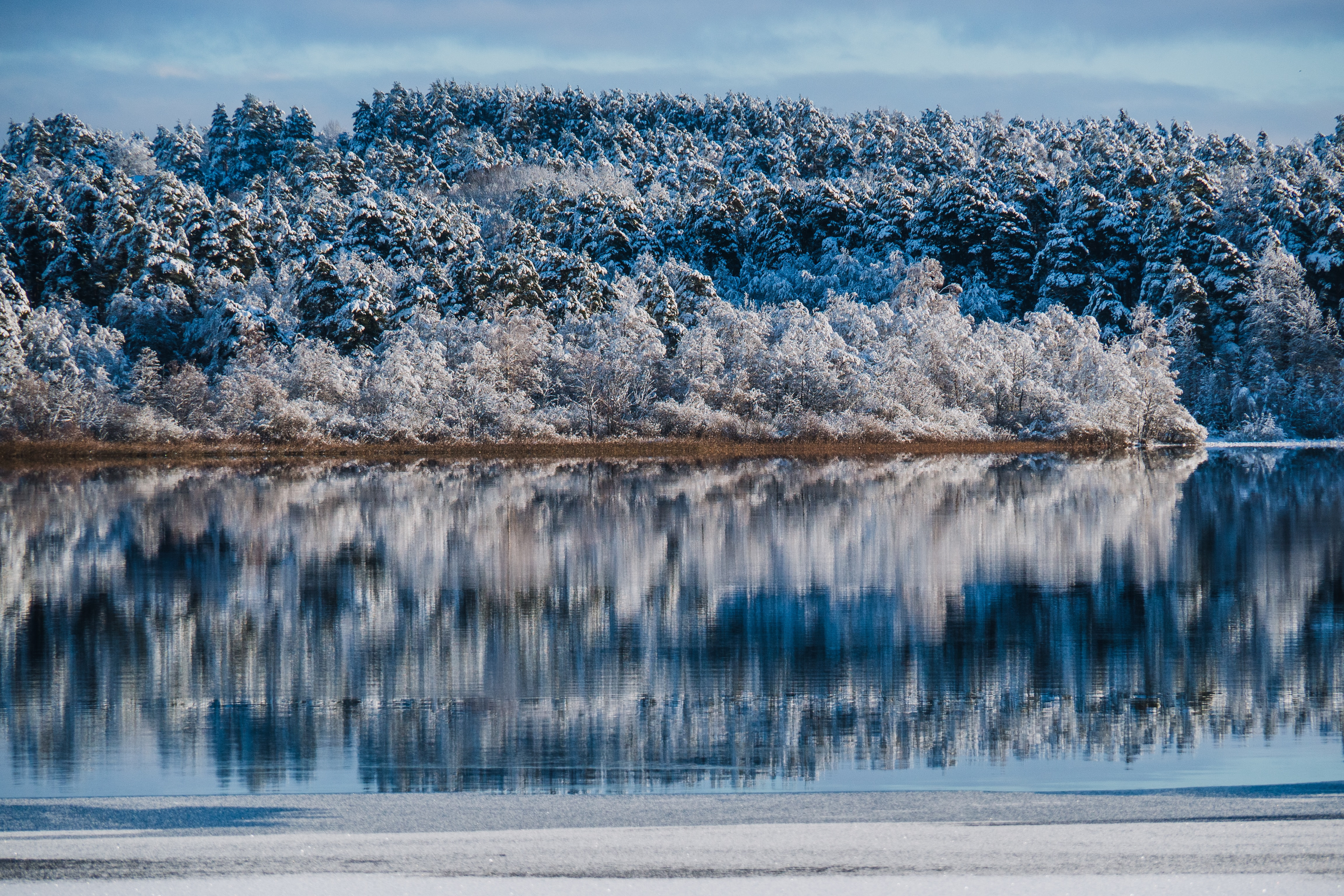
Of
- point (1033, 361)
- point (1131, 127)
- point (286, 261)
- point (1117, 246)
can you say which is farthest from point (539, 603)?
point (1131, 127)

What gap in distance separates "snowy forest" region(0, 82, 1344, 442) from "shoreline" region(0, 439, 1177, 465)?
1.94 feet

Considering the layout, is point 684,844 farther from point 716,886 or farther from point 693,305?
point 693,305

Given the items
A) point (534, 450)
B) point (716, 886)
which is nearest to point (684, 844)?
point (716, 886)

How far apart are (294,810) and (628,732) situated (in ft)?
9.26

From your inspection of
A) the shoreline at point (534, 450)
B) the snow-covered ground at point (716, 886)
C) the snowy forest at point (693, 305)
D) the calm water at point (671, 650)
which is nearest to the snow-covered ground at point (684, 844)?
the snow-covered ground at point (716, 886)

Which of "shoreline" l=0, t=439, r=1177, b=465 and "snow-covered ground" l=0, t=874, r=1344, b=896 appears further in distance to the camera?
"shoreline" l=0, t=439, r=1177, b=465

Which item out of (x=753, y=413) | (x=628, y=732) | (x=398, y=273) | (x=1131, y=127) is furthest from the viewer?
(x=1131, y=127)

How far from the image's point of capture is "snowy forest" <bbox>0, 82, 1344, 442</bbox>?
5581 cm

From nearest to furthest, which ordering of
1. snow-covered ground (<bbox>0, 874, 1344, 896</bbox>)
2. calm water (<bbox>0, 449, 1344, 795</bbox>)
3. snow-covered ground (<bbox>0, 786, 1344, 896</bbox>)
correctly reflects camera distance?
snow-covered ground (<bbox>0, 874, 1344, 896</bbox>) < snow-covered ground (<bbox>0, 786, 1344, 896</bbox>) < calm water (<bbox>0, 449, 1344, 795</bbox>)

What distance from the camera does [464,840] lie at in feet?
23.1

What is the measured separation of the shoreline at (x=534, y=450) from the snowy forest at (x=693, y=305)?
1.94ft

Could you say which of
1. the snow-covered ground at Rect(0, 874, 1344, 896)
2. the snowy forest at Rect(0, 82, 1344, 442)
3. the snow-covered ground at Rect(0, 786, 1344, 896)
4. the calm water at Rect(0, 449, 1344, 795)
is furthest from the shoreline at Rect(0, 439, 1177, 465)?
the snow-covered ground at Rect(0, 874, 1344, 896)

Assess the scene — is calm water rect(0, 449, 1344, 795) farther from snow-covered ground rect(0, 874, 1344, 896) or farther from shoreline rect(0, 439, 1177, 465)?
shoreline rect(0, 439, 1177, 465)

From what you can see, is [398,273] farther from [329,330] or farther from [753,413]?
[753,413]
